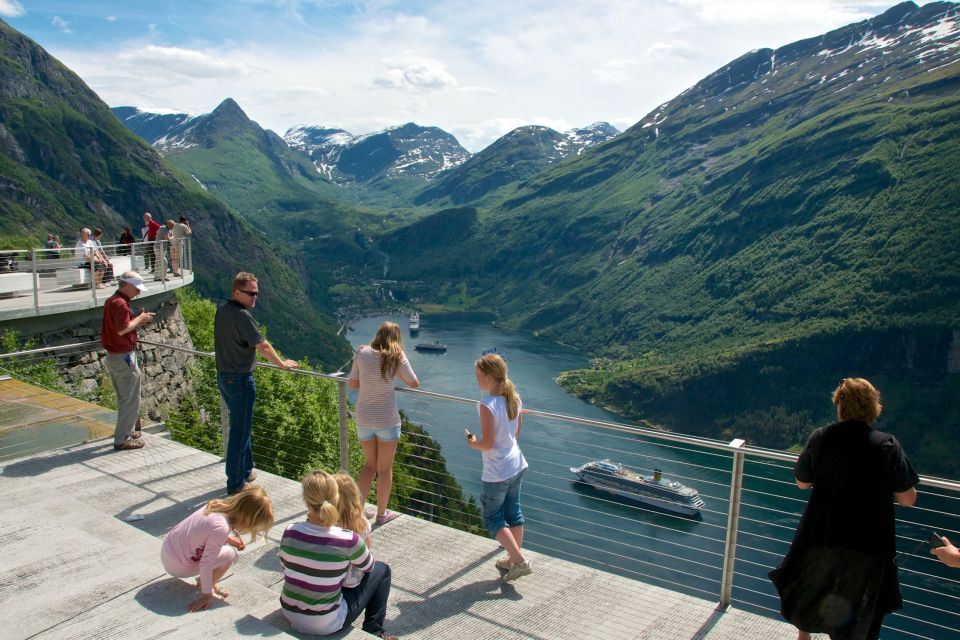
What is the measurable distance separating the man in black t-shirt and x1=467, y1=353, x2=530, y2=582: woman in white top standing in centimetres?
223

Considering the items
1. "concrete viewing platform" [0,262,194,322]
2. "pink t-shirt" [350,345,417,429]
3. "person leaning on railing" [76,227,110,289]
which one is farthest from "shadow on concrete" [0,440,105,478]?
"person leaning on railing" [76,227,110,289]

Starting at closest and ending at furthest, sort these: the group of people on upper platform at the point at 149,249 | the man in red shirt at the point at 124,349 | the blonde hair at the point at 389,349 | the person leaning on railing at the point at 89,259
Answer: the blonde hair at the point at 389,349
the man in red shirt at the point at 124,349
the person leaning on railing at the point at 89,259
the group of people on upper platform at the point at 149,249

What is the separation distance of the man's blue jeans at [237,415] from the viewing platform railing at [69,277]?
26.4ft

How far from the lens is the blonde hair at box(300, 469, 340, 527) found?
4.31 meters

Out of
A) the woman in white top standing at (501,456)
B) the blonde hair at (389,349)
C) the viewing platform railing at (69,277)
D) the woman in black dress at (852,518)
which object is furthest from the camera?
the viewing platform railing at (69,277)

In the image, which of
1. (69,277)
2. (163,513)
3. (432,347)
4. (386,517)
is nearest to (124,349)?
(163,513)

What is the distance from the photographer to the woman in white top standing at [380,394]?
6.00 meters

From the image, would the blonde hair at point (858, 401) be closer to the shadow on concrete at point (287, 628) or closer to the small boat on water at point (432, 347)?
the shadow on concrete at point (287, 628)

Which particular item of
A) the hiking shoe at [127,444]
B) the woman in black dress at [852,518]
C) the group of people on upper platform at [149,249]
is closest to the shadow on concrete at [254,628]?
the woman in black dress at [852,518]

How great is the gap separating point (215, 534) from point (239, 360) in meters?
2.38

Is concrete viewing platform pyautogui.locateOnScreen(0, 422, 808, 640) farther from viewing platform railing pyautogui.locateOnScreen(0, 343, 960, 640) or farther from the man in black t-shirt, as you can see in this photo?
viewing platform railing pyautogui.locateOnScreen(0, 343, 960, 640)

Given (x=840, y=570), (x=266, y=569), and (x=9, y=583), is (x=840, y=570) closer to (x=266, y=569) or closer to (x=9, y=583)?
(x=266, y=569)

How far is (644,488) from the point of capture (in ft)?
229

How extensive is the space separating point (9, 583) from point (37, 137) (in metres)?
178
